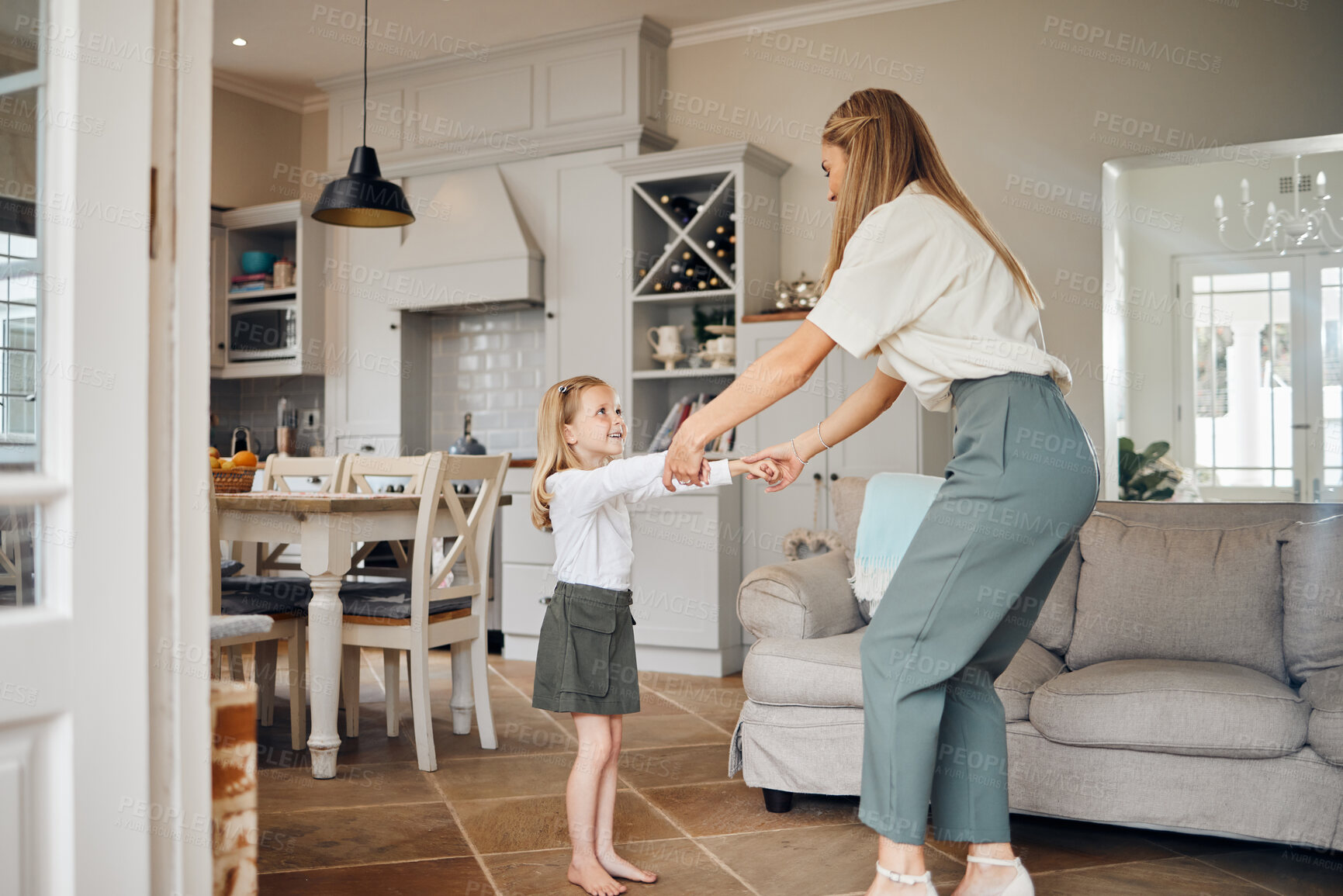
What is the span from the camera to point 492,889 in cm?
208

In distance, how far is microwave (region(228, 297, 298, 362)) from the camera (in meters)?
5.91

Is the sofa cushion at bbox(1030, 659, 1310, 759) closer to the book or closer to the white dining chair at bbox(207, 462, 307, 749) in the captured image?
the white dining chair at bbox(207, 462, 307, 749)

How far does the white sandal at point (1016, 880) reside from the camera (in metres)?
1.75

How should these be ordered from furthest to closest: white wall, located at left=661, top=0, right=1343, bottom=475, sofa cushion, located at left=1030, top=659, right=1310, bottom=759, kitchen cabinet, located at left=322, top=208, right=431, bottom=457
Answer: kitchen cabinet, located at left=322, top=208, right=431, bottom=457 < white wall, located at left=661, top=0, right=1343, bottom=475 < sofa cushion, located at left=1030, top=659, right=1310, bottom=759

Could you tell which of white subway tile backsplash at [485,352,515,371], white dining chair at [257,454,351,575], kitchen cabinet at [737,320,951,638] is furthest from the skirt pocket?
white subway tile backsplash at [485,352,515,371]

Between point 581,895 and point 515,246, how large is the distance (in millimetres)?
3618

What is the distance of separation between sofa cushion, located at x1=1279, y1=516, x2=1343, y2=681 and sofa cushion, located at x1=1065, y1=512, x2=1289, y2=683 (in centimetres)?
5

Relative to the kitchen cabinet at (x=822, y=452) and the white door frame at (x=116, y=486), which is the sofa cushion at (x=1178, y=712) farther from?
the kitchen cabinet at (x=822, y=452)

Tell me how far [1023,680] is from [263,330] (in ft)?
16.2

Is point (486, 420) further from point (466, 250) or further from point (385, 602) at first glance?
point (385, 602)

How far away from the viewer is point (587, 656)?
6.83 ft

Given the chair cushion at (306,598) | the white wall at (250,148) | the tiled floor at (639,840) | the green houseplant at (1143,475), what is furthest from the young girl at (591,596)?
the white wall at (250,148)

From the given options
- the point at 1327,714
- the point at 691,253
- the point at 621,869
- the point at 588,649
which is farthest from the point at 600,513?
the point at 691,253

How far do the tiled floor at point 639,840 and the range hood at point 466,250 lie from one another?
2575mm
